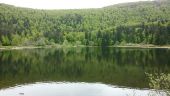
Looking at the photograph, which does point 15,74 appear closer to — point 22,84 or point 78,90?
point 22,84

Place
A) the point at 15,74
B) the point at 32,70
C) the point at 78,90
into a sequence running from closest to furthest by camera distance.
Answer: the point at 78,90, the point at 15,74, the point at 32,70

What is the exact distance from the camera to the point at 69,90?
57.4 m

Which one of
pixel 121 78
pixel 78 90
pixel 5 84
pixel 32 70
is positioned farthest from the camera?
pixel 32 70

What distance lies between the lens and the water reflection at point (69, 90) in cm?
5405

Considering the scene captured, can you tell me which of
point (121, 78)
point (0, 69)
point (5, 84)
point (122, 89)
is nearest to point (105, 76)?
A: point (121, 78)

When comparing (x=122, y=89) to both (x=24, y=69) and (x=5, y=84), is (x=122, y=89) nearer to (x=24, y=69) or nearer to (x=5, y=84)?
(x=5, y=84)

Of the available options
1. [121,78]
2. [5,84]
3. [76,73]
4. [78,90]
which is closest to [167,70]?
[121,78]

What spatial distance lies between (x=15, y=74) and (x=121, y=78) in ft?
77.7

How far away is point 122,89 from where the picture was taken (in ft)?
190

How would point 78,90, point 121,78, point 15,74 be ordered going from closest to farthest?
point 78,90, point 121,78, point 15,74

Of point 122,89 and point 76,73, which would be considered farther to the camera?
point 76,73

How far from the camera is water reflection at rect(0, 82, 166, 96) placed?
2128 inches

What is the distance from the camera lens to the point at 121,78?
2783 inches

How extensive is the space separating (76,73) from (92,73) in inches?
142
